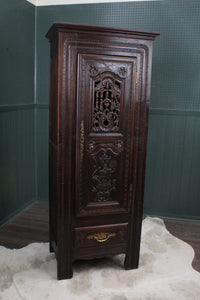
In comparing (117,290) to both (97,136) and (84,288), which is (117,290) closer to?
(84,288)

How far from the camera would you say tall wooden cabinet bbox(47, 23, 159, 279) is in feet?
6.52

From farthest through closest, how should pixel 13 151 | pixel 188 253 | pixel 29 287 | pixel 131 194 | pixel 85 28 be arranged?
pixel 13 151 < pixel 188 253 < pixel 131 194 < pixel 29 287 < pixel 85 28

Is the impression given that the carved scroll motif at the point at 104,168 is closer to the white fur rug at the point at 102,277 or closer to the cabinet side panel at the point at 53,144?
the cabinet side panel at the point at 53,144

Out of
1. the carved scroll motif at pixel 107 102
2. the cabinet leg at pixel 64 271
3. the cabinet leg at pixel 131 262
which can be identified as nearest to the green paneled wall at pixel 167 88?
the cabinet leg at pixel 131 262

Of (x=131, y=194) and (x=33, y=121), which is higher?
(x=33, y=121)

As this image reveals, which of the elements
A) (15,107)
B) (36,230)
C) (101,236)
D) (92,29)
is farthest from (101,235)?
(15,107)

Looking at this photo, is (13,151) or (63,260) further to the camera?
(13,151)

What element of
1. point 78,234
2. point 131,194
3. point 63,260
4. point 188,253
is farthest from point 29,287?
point 188,253

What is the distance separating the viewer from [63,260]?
7.25 ft

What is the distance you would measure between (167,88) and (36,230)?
2.14m

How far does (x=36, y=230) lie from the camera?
302 centimetres

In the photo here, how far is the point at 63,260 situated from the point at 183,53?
248 cm

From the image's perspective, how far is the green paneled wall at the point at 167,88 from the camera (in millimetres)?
3166

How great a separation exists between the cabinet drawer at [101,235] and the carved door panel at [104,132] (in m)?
0.13
